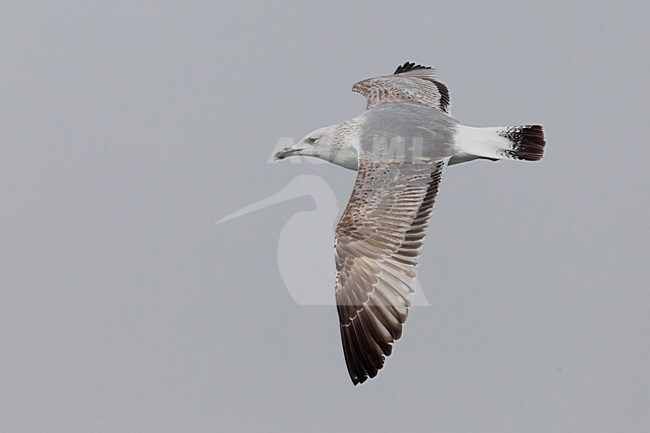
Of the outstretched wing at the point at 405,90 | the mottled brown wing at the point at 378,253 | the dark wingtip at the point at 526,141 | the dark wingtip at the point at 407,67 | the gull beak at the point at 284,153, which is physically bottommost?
the mottled brown wing at the point at 378,253

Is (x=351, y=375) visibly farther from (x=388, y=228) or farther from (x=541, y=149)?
(x=541, y=149)

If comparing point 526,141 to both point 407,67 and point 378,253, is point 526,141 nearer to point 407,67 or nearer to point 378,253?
point 378,253

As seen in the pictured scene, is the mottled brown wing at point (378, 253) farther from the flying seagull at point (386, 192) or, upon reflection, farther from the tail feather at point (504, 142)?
the tail feather at point (504, 142)

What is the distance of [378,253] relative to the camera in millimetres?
8156

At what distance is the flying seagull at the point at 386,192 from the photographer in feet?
25.7

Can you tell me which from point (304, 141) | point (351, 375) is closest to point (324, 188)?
point (304, 141)

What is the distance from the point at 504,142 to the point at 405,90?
1.61 meters

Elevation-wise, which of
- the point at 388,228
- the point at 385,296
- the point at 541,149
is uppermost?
the point at 541,149

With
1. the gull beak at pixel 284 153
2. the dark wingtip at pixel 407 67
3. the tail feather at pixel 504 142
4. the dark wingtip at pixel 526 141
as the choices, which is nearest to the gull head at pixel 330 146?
the gull beak at pixel 284 153

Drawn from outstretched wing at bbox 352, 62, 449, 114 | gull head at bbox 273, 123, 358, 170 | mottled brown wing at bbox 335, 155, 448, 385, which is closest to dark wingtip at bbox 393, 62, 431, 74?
outstretched wing at bbox 352, 62, 449, 114

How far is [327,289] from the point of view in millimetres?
8969

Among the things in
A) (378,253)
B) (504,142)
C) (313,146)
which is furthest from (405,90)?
(378,253)

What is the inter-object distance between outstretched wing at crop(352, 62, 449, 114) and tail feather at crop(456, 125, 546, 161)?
3.64 feet

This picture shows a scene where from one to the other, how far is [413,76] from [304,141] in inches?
74.7
